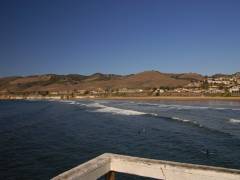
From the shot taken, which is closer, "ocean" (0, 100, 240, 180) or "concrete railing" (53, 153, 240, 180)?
"concrete railing" (53, 153, 240, 180)

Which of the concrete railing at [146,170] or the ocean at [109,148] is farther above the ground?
the concrete railing at [146,170]

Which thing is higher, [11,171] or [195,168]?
[195,168]

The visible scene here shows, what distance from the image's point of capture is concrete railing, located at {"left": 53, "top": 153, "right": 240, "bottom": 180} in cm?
428

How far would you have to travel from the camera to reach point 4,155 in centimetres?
2209

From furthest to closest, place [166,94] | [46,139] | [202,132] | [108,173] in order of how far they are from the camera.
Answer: [166,94] → [202,132] → [46,139] → [108,173]

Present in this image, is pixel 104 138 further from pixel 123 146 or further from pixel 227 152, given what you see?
pixel 227 152

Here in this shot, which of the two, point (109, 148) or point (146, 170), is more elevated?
point (146, 170)

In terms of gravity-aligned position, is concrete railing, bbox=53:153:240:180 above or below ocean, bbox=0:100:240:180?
above

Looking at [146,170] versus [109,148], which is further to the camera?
[109,148]

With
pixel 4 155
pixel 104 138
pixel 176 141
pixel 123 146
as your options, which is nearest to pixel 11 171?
pixel 4 155

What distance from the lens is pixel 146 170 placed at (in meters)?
4.74

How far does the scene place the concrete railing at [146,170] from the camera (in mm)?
4279

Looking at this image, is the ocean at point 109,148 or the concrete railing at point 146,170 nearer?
the concrete railing at point 146,170

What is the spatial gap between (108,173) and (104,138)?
2486 centimetres
